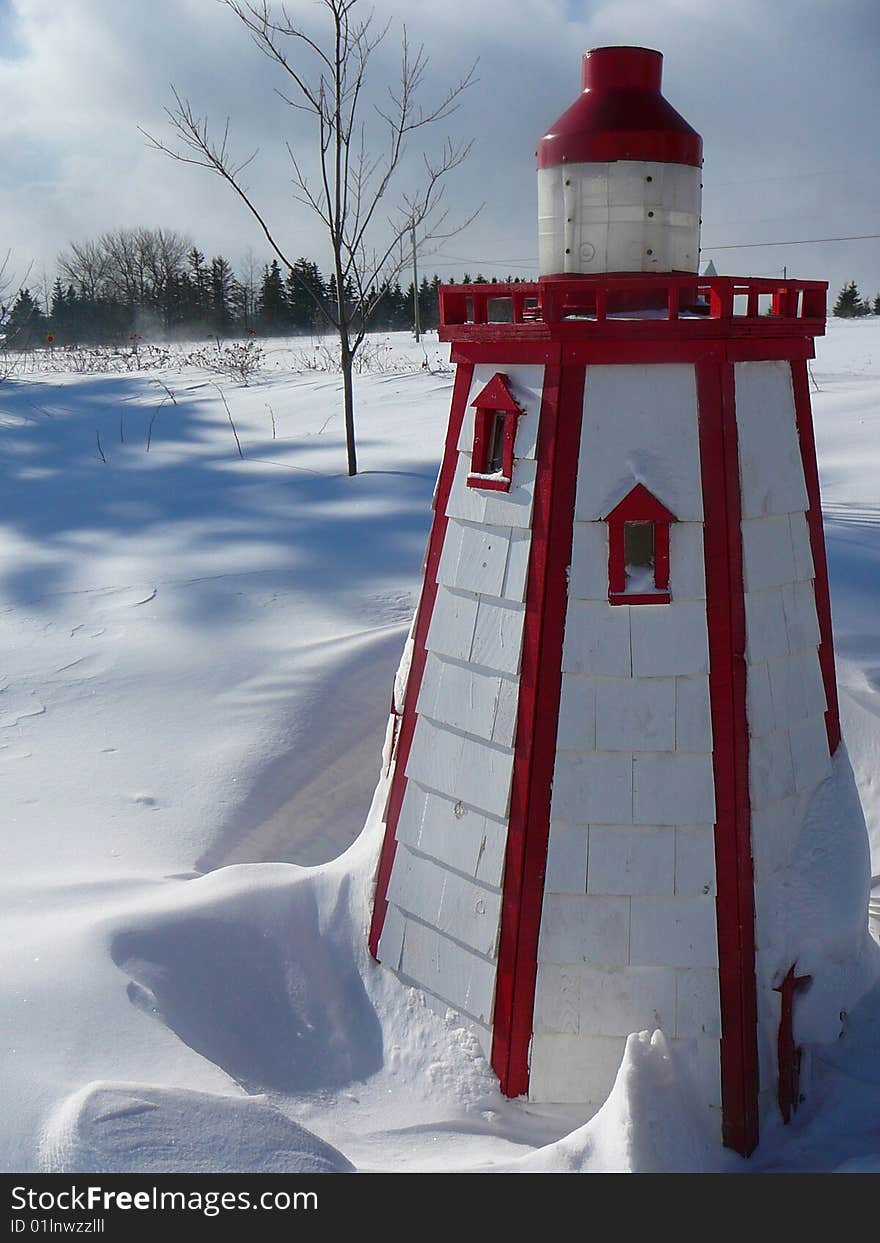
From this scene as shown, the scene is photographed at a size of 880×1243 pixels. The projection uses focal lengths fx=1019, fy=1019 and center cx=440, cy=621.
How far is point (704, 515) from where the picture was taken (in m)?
3.51

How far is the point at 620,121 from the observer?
3.61 meters

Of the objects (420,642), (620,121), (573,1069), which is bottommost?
(573,1069)

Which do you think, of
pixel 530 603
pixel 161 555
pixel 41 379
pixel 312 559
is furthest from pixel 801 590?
pixel 41 379

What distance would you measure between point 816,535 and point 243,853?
349 centimetres

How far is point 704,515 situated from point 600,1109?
2165mm

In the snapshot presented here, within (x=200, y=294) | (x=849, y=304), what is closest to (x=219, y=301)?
(x=200, y=294)

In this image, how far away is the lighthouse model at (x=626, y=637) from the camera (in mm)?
3510

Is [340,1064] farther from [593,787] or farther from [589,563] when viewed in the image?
[589,563]

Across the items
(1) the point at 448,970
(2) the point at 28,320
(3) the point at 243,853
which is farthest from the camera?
(2) the point at 28,320

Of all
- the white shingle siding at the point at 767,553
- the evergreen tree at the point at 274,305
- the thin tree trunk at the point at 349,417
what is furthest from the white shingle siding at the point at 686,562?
the evergreen tree at the point at 274,305

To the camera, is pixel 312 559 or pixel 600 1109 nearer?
pixel 600 1109

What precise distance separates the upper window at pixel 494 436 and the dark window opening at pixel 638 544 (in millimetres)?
460

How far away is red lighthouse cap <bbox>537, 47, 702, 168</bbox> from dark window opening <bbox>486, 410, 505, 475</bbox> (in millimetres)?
941

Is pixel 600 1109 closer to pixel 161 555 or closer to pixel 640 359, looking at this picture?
pixel 640 359
